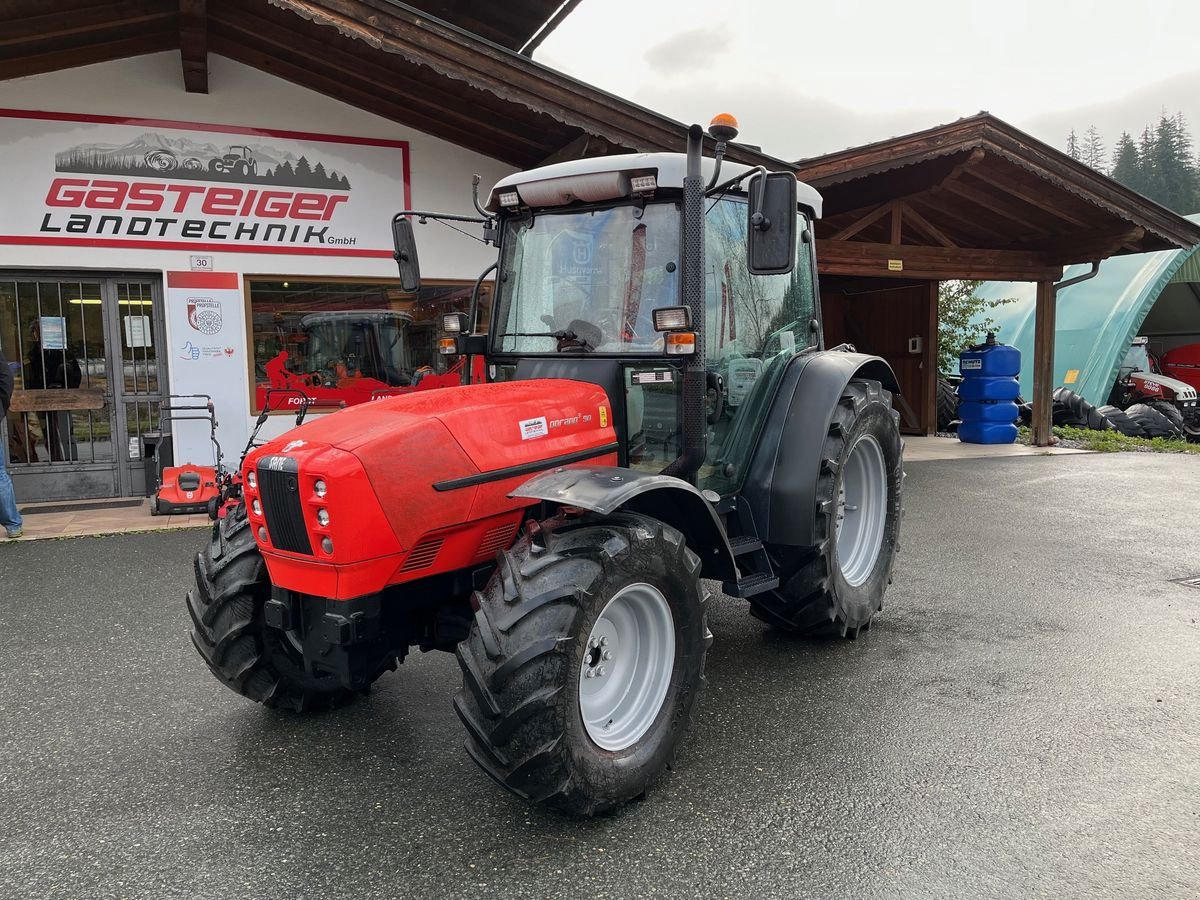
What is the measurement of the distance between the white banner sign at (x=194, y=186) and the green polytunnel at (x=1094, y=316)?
1199cm

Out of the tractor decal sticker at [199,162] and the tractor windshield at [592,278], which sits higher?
the tractor decal sticker at [199,162]

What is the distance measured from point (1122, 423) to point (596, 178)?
545 inches

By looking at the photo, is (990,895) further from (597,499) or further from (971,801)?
(597,499)

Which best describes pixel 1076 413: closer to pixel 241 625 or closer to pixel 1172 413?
pixel 1172 413

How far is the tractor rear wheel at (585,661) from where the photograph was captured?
2.39 m

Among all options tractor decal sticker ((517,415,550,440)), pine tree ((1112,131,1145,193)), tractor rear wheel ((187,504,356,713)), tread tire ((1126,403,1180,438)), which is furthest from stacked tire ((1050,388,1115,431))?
pine tree ((1112,131,1145,193))

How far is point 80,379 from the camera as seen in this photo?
321 inches

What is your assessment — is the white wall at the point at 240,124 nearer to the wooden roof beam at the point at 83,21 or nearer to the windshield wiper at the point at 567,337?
the wooden roof beam at the point at 83,21

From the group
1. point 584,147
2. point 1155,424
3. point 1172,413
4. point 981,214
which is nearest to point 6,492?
point 584,147

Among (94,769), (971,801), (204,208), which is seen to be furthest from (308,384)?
(971,801)

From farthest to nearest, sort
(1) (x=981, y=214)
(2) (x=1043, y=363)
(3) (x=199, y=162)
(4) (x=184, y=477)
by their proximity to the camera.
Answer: (2) (x=1043, y=363) < (1) (x=981, y=214) < (3) (x=199, y=162) < (4) (x=184, y=477)

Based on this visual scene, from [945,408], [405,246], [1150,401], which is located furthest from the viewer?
[1150,401]

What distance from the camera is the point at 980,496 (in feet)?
27.7

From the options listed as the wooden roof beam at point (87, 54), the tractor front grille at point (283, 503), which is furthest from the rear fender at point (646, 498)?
the wooden roof beam at point (87, 54)
